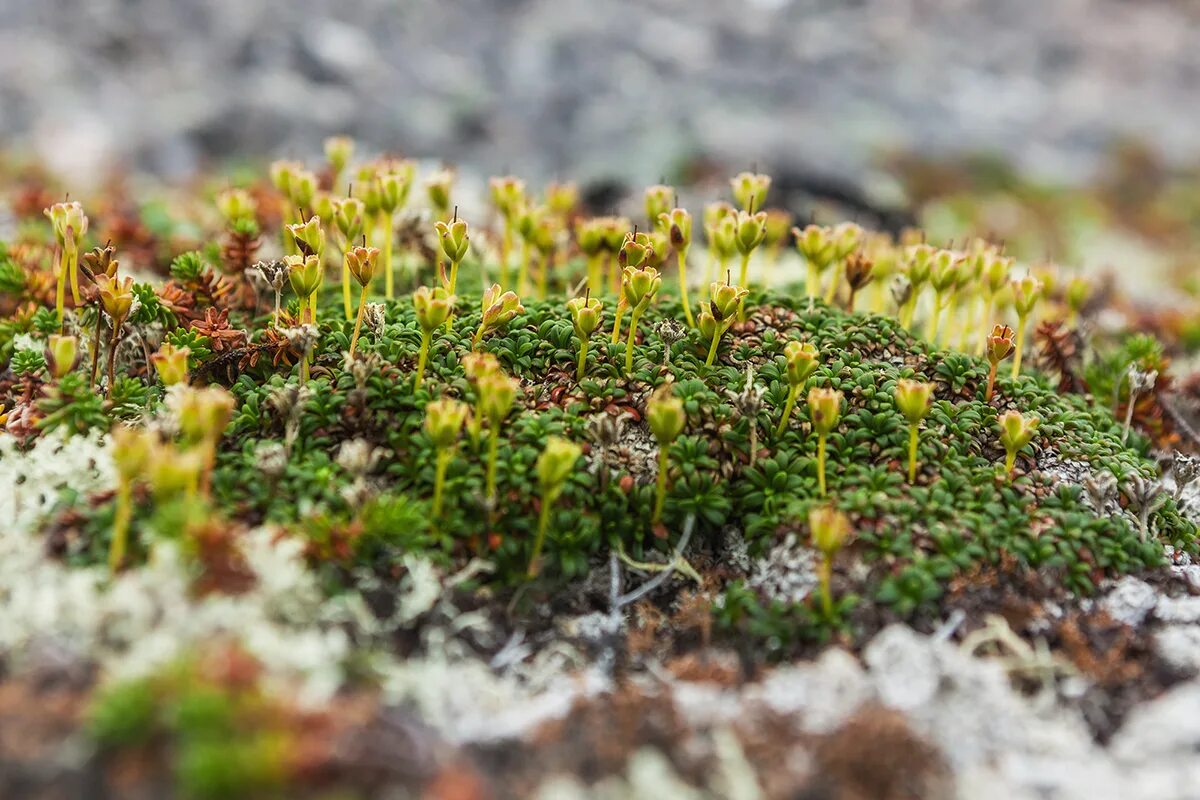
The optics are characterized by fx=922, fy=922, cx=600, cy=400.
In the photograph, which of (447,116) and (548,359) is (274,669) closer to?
(548,359)

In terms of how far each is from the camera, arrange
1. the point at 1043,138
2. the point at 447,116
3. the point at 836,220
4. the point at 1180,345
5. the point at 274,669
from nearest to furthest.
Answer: the point at 274,669, the point at 1180,345, the point at 836,220, the point at 447,116, the point at 1043,138

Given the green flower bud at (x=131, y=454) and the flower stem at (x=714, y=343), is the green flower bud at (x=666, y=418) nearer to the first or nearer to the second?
the flower stem at (x=714, y=343)

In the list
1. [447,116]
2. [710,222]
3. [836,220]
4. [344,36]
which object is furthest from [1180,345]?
[344,36]

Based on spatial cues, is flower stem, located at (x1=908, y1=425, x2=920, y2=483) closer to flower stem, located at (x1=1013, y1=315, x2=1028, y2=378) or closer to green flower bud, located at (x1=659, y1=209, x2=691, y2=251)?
flower stem, located at (x1=1013, y1=315, x2=1028, y2=378)

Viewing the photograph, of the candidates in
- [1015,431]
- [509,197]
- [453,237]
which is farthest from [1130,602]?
[509,197]

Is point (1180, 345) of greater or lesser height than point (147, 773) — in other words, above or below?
below

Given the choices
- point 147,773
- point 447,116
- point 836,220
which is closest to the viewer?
→ point 147,773

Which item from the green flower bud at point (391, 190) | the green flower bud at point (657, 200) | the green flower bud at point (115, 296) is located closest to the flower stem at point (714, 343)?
the green flower bud at point (657, 200)

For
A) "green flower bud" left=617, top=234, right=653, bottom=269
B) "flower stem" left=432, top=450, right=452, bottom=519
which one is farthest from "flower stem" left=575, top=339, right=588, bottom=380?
"flower stem" left=432, top=450, right=452, bottom=519
